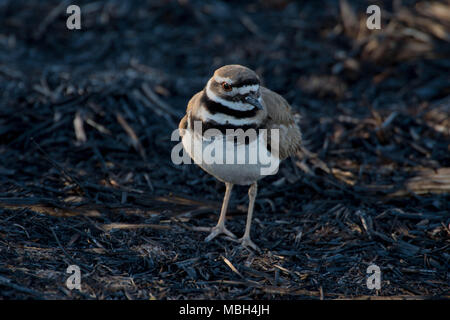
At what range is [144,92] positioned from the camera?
693 centimetres

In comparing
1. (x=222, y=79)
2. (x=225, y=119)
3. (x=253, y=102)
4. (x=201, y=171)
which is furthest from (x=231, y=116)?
(x=201, y=171)

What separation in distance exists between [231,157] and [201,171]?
1708 millimetres

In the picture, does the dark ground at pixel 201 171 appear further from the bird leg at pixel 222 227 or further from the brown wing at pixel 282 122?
the brown wing at pixel 282 122

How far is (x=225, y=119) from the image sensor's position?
14.4 ft

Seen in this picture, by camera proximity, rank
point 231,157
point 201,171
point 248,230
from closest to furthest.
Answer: point 231,157 < point 248,230 < point 201,171

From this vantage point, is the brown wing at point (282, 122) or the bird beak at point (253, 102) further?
the brown wing at point (282, 122)

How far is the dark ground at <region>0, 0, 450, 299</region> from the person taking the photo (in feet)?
14.0

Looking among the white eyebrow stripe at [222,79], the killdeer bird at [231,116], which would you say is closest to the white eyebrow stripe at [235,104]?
the killdeer bird at [231,116]

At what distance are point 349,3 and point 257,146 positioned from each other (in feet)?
18.1

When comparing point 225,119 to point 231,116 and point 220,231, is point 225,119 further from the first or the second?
point 220,231

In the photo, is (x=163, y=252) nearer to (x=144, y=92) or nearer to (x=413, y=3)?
(x=144, y=92)

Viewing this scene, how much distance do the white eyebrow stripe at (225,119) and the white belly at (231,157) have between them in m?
0.14

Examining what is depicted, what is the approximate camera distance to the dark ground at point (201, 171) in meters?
4.28

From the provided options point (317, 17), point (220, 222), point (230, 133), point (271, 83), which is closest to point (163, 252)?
point (220, 222)
